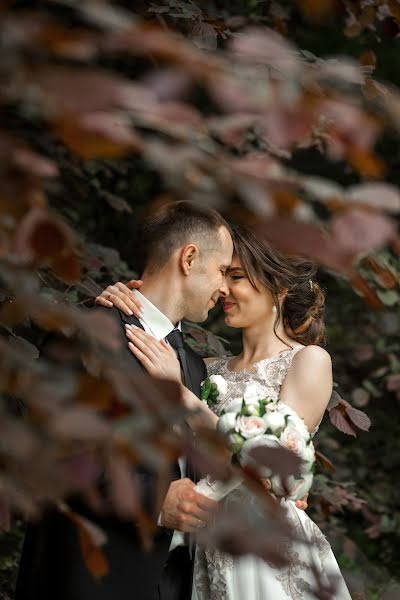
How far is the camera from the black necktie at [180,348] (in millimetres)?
2807

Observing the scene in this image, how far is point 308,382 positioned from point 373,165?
2.03 m

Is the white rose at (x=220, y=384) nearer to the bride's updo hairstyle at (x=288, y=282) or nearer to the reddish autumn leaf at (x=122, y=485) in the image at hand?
the bride's updo hairstyle at (x=288, y=282)

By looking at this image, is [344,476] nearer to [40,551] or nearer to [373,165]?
[40,551]

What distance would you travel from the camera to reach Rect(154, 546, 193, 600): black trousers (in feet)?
8.70

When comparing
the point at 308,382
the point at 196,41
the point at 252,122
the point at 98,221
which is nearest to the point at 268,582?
the point at 308,382

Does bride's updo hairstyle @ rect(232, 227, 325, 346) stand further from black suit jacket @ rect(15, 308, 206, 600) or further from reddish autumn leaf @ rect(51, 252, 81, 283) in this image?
reddish autumn leaf @ rect(51, 252, 81, 283)

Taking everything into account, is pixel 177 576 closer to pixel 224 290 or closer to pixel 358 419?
pixel 358 419

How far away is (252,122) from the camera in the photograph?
95 cm

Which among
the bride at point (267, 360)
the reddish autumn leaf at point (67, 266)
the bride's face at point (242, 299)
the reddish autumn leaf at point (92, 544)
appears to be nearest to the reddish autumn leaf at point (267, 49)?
the reddish autumn leaf at point (67, 266)

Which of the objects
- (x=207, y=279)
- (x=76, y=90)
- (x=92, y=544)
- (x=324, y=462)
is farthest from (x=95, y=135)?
(x=324, y=462)

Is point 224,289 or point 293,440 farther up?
point 293,440

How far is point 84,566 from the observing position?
2.42 meters

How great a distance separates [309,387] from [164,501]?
767 millimetres

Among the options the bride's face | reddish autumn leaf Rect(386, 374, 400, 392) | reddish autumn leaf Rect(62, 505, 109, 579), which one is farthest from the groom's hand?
reddish autumn leaf Rect(386, 374, 400, 392)
